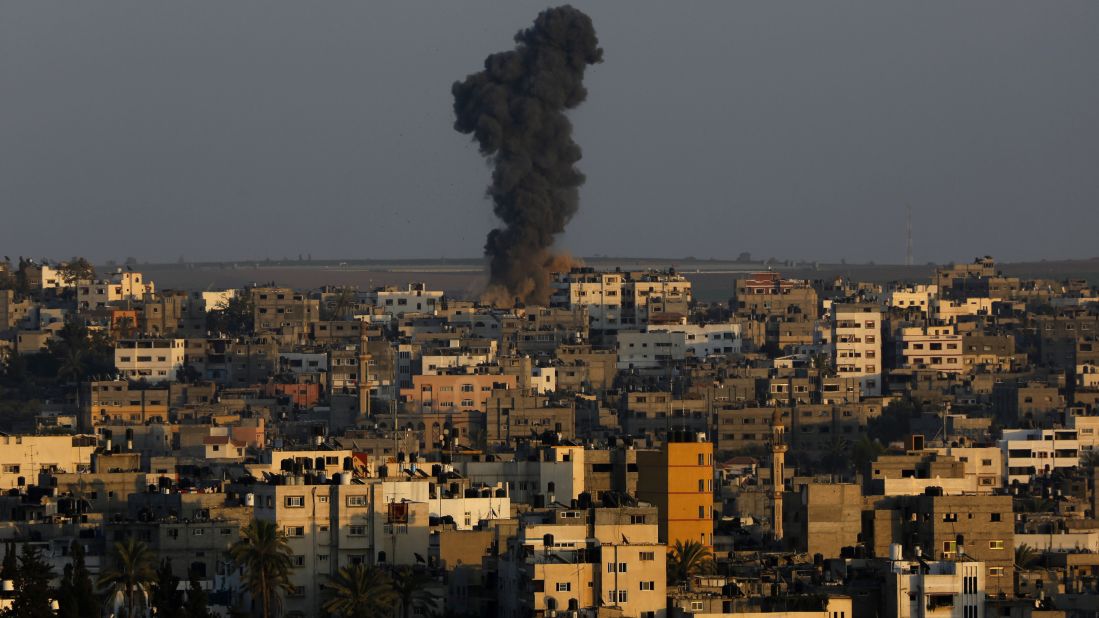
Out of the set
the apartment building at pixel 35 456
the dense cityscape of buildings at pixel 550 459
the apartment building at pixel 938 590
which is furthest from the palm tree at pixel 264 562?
the apartment building at pixel 35 456

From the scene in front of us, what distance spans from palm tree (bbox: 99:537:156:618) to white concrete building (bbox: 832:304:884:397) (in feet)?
323

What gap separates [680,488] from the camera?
88000 mm

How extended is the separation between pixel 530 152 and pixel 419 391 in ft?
103

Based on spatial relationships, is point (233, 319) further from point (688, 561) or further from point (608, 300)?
point (688, 561)

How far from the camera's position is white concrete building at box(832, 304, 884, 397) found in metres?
174

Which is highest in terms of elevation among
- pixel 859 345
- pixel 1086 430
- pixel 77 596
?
pixel 859 345

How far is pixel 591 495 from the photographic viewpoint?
84.1m

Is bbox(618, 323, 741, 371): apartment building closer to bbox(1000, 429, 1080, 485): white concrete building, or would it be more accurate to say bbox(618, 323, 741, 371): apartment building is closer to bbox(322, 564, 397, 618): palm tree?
bbox(1000, 429, 1080, 485): white concrete building

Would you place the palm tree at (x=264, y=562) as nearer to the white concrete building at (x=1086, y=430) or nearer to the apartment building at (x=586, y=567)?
the apartment building at (x=586, y=567)

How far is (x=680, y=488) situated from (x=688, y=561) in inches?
314

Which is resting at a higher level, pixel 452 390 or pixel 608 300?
pixel 608 300

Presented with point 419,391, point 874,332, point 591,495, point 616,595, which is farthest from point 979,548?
point 874,332

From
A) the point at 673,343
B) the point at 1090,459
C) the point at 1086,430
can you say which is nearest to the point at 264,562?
the point at 1090,459

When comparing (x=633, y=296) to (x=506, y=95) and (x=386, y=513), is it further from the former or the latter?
(x=386, y=513)
